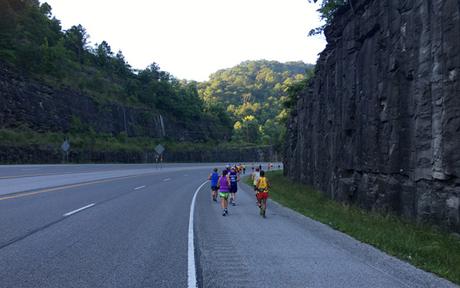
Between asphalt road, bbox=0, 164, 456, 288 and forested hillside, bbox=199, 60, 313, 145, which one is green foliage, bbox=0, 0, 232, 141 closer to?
forested hillside, bbox=199, 60, 313, 145

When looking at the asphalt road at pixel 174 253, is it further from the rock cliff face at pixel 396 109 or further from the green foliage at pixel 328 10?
the green foliage at pixel 328 10

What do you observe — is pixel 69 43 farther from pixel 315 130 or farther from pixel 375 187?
pixel 375 187

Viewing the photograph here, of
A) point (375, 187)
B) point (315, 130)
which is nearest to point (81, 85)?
point (315, 130)

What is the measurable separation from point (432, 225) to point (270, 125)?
127m

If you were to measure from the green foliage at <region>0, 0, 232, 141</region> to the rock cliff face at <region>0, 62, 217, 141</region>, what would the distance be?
185 centimetres

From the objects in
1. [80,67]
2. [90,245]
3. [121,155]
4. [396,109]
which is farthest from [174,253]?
[80,67]

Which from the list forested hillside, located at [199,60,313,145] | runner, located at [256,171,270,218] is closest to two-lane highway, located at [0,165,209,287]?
runner, located at [256,171,270,218]

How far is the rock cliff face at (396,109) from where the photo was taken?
11102mm

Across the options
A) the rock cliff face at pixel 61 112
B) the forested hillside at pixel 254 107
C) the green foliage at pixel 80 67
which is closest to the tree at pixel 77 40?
the green foliage at pixel 80 67

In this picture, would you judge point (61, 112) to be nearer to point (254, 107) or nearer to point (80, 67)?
point (80, 67)

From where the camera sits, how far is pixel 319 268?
7020mm

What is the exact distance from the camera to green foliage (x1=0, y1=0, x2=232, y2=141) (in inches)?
2453

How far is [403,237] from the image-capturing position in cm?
1030

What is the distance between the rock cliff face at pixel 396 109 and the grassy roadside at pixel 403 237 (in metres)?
0.67
